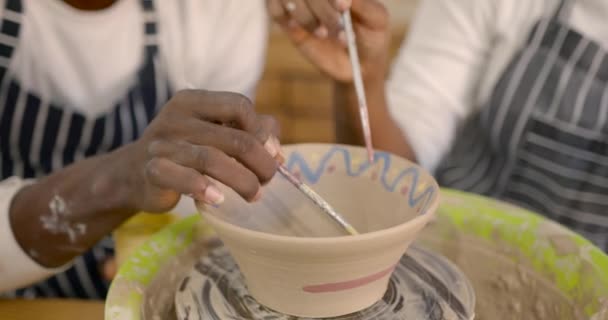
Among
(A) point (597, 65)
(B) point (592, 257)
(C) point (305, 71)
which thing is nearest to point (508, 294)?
(B) point (592, 257)

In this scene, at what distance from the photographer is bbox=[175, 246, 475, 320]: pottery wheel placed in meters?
0.63

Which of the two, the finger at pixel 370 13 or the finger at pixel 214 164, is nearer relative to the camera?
the finger at pixel 214 164

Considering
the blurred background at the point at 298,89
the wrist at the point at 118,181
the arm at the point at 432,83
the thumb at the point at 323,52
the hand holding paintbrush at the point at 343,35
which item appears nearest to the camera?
the wrist at the point at 118,181

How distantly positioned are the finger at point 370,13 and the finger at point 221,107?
28cm

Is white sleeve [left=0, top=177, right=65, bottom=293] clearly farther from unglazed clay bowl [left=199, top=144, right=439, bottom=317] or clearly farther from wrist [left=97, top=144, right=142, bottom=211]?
unglazed clay bowl [left=199, top=144, right=439, bottom=317]

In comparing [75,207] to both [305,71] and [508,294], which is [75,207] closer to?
[508,294]

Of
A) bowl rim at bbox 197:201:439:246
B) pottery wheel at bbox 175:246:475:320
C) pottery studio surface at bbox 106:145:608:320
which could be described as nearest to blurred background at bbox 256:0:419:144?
pottery studio surface at bbox 106:145:608:320

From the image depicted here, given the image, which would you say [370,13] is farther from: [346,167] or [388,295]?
[388,295]

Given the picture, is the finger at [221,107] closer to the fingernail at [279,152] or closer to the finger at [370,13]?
the fingernail at [279,152]

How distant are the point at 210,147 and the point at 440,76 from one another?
0.66m

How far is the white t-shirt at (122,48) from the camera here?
→ 96 cm

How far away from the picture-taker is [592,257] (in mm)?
673

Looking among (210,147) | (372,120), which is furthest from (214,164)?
(372,120)

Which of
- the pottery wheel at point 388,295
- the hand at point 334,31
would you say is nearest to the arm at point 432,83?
the hand at point 334,31
